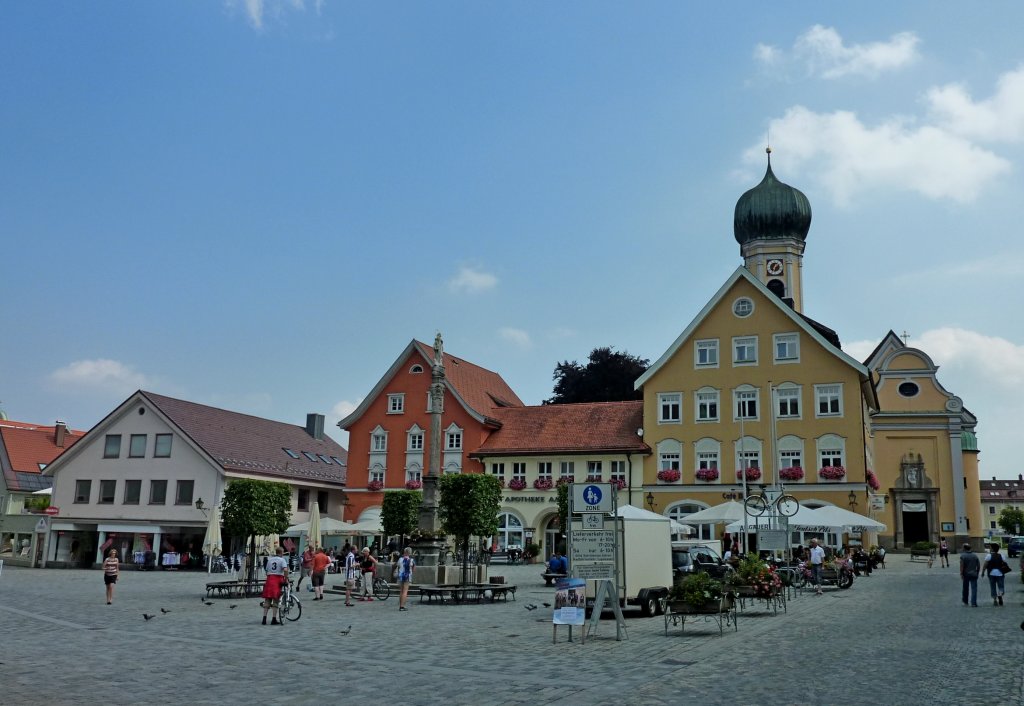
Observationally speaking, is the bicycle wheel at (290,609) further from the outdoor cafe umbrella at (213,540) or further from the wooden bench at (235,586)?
the outdoor cafe umbrella at (213,540)

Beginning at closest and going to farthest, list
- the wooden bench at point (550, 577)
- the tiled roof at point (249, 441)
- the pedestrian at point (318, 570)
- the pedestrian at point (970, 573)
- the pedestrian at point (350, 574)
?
the pedestrian at point (970, 573) < the pedestrian at point (350, 574) < the pedestrian at point (318, 570) < the wooden bench at point (550, 577) < the tiled roof at point (249, 441)

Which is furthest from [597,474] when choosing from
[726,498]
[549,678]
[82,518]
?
[549,678]

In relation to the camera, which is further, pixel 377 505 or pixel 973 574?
pixel 377 505

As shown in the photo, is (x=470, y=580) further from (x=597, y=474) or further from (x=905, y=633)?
(x=597, y=474)

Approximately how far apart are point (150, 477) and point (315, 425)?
1639 cm

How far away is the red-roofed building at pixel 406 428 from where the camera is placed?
54.8m

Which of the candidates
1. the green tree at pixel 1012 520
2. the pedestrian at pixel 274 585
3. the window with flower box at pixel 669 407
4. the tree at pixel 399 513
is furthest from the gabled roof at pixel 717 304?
the green tree at pixel 1012 520

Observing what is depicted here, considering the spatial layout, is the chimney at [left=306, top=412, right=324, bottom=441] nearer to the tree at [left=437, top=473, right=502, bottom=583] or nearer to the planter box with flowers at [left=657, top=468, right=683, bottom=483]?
the planter box with flowers at [left=657, top=468, right=683, bottom=483]

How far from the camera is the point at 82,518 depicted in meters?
51.6

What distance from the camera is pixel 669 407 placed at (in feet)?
168

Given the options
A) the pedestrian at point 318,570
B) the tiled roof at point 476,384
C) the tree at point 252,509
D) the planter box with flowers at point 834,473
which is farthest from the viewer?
the tiled roof at point 476,384

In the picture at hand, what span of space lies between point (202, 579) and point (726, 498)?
25.6 m

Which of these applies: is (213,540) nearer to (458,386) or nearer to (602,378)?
(458,386)

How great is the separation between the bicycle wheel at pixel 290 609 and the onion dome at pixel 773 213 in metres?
54.8
